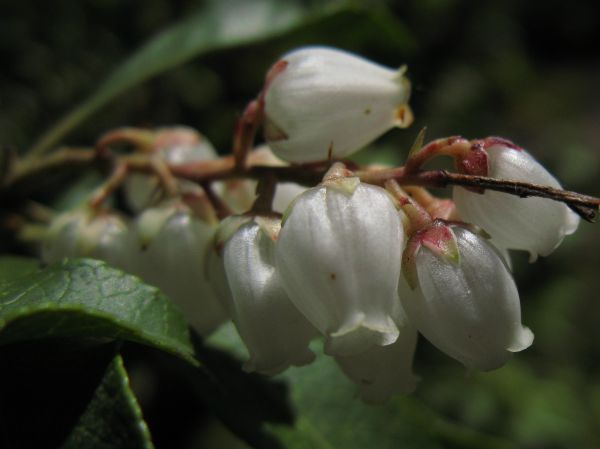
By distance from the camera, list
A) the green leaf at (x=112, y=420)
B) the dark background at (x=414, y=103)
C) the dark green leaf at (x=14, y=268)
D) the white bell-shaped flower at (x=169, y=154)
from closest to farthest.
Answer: the green leaf at (x=112, y=420)
the dark green leaf at (x=14, y=268)
the white bell-shaped flower at (x=169, y=154)
the dark background at (x=414, y=103)

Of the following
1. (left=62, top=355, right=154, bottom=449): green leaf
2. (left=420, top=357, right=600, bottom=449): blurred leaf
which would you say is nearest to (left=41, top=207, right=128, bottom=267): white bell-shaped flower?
(left=62, top=355, right=154, bottom=449): green leaf

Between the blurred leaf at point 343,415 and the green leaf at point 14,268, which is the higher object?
the green leaf at point 14,268

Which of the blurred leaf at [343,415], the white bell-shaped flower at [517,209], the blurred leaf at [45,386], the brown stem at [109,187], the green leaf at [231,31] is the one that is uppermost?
the white bell-shaped flower at [517,209]

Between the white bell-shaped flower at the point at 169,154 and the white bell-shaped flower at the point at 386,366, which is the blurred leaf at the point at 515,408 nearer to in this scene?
the white bell-shaped flower at the point at 169,154

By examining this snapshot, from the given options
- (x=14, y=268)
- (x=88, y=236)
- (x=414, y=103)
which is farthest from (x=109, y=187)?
(x=414, y=103)

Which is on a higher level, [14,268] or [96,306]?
[96,306]

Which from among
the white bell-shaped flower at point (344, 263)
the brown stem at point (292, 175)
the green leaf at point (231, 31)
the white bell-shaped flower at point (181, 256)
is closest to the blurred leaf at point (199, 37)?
the green leaf at point (231, 31)

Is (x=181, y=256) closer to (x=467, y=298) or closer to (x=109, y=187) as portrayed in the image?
(x=109, y=187)
